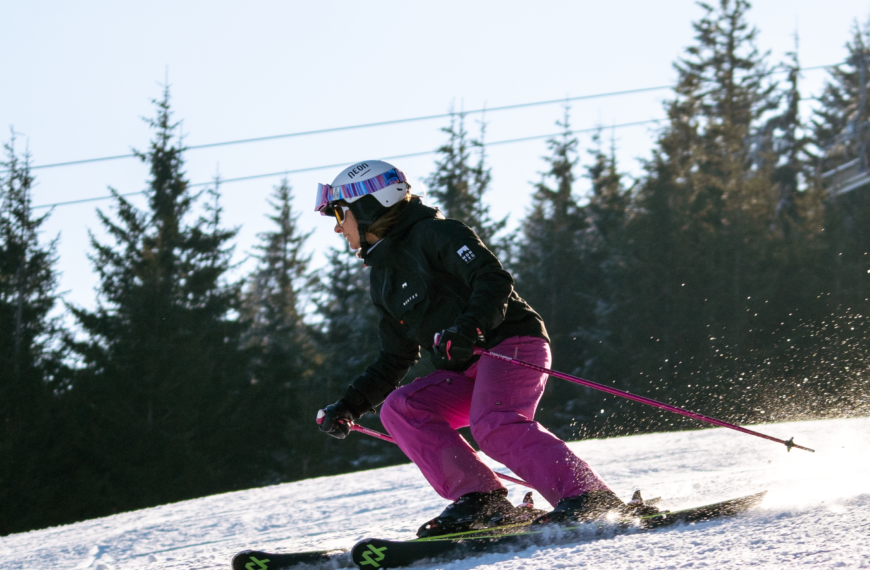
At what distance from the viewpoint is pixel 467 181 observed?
29.2 metres

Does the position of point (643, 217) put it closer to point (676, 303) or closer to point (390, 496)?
point (676, 303)

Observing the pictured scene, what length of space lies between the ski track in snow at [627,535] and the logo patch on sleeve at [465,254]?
105 centimetres

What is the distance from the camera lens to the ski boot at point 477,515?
10.7ft

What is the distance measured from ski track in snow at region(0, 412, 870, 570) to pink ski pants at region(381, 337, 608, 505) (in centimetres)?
29

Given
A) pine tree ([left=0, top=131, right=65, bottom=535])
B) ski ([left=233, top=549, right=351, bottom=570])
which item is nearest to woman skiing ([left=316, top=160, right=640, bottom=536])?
ski ([left=233, top=549, right=351, bottom=570])

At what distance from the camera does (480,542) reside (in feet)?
9.73

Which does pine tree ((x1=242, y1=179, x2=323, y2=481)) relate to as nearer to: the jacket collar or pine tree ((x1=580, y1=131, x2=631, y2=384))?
pine tree ((x1=580, y1=131, x2=631, y2=384))

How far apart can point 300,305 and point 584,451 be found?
30.7m

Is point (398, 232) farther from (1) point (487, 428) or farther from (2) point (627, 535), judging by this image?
(2) point (627, 535)

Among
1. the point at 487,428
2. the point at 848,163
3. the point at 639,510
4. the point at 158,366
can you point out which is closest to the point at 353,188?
the point at 487,428

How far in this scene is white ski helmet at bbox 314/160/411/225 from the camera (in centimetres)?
354

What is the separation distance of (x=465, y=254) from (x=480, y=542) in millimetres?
1025

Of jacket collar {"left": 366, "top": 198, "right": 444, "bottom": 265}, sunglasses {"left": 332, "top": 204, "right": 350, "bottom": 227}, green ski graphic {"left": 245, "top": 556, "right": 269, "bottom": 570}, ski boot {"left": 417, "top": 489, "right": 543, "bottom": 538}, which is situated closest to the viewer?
green ski graphic {"left": 245, "top": 556, "right": 269, "bottom": 570}

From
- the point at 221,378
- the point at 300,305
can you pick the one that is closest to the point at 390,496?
the point at 221,378
